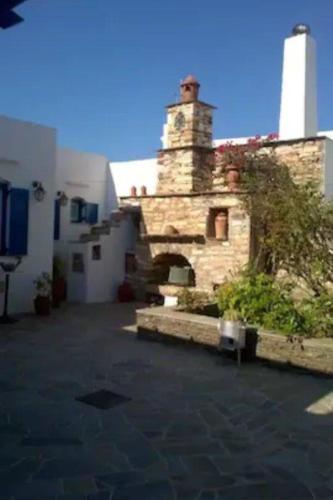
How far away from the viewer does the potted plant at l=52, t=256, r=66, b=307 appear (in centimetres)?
1181

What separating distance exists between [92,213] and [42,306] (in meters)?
4.99

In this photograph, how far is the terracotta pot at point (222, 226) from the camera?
12.3 m

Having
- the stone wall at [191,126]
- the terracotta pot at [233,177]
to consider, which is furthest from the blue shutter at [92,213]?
the terracotta pot at [233,177]

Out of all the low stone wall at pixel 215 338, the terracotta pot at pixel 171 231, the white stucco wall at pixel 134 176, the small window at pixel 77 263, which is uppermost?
the white stucco wall at pixel 134 176

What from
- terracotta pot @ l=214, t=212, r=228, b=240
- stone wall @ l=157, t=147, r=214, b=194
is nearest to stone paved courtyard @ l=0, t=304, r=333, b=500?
terracotta pot @ l=214, t=212, r=228, b=240

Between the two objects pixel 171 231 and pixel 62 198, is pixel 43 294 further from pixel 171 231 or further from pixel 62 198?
pixel 171 231

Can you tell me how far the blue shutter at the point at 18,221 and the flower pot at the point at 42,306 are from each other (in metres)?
1.13

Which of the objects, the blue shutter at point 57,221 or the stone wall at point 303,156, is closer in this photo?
the stone wall at point 303,156

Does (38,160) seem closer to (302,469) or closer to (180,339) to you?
(180,339)

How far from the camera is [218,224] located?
486 inches

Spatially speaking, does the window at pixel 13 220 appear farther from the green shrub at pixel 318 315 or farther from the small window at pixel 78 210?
the green shrub at pixel 318 315

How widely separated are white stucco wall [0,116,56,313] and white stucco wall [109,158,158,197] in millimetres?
4710

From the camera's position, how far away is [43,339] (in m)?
8.41

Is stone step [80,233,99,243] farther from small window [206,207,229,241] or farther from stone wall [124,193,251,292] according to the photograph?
small window [206,207,229,241]
